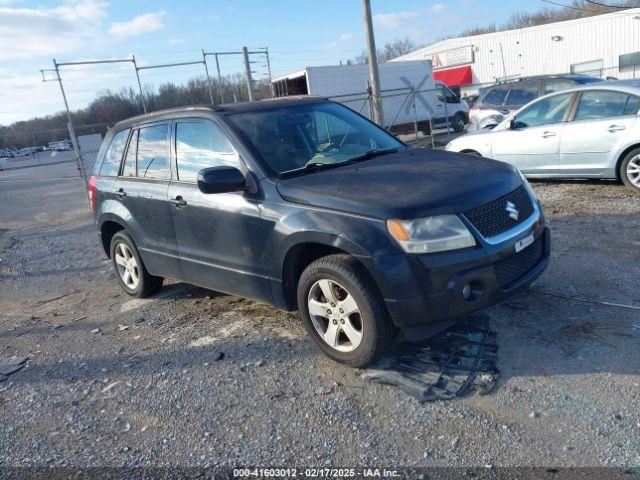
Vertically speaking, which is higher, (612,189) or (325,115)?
(325,115)

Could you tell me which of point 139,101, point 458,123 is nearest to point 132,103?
point 139,101

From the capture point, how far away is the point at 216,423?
339 centimetres

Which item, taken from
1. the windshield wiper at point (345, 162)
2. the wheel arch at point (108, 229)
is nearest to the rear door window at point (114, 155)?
the wheel arch at point (108, 229)

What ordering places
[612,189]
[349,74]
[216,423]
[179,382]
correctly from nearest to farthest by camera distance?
[216,423] < [179,382] < [612,189] < [349,74]

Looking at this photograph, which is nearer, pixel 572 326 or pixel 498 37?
pixel 572 326

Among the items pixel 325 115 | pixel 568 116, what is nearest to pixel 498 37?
pixel 568 116

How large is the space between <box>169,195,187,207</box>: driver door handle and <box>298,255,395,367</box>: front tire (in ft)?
4.69

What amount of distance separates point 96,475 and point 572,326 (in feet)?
10.7

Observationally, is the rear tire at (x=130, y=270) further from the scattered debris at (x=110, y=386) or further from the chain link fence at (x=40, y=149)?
the chain link fence at (x=40, y=149)

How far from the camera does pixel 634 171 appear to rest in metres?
7.57

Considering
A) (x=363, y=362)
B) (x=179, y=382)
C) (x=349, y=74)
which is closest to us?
(x=363, y=362)

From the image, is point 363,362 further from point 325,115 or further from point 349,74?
point 349,74

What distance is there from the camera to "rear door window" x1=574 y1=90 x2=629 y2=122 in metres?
7.78

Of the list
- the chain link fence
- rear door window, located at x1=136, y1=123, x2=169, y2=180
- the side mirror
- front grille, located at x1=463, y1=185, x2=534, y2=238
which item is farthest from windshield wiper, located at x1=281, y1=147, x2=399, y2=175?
the chain link fence
